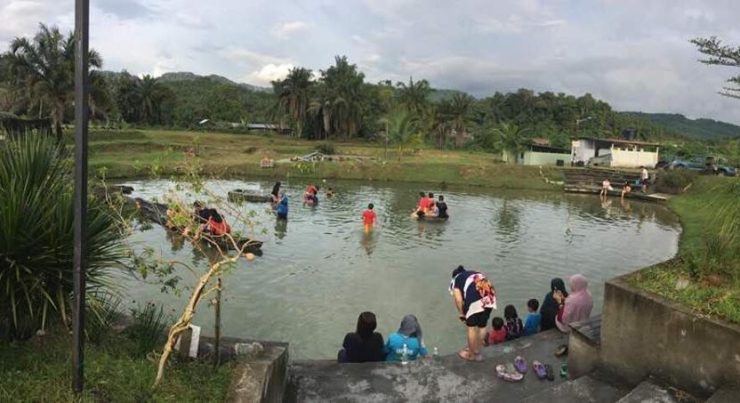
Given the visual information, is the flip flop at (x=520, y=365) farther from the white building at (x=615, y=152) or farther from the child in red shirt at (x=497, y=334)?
the white building at (x=615, y=152)

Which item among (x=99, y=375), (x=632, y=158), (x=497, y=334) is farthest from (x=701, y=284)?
(x=632, y=158)

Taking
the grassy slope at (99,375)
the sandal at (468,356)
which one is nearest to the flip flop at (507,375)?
the sandal at (468,356)

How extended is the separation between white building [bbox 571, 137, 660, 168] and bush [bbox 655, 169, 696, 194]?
1202 centimetres

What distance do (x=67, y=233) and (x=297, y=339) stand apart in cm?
523

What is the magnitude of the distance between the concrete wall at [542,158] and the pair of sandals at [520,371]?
151ft

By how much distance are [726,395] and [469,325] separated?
3294 mm

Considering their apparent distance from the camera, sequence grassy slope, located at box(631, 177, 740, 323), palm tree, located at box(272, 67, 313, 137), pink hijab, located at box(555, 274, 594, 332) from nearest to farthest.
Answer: grassy slope, located at box(631, 177, 740, 323) → pink hijab, located at box(555, 274, 594, 332) → palm tree, located at box(272, 67, 313, 137)

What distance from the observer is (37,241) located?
5.22 meters

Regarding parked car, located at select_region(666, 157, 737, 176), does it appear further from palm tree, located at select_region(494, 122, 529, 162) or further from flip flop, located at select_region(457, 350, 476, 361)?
flip flop, located at select_region(457, 350, 476, 361)

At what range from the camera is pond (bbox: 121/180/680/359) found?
10.7 meters

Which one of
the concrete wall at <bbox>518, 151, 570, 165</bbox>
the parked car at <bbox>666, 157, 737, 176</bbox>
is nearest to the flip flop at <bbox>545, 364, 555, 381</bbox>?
the parked car at <bbox>666, 157, 737, 176</bbox>

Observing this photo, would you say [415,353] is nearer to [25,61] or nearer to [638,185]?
[638,185]

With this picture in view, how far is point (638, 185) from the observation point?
37.9 metres

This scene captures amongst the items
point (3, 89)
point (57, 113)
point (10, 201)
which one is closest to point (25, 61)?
point (57, 113)
